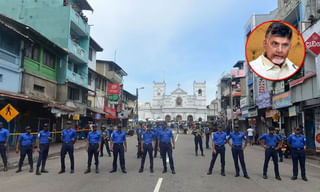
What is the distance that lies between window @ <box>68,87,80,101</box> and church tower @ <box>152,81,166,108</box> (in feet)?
247

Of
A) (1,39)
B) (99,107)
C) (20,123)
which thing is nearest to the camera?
(1,39)

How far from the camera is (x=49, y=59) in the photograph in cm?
2053

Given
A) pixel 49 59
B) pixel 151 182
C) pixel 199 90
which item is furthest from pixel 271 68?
pixel 199 90

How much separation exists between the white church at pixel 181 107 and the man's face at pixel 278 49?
80.2 metres

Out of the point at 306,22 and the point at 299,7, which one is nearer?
the point at 306,22

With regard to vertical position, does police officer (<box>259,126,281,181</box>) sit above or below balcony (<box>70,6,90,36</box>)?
below

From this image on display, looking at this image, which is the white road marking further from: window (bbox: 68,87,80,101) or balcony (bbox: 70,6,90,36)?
balcony (bbox: 70,6,90,36)

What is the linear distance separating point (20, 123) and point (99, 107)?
16875mm

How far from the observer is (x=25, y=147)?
9.05 meters

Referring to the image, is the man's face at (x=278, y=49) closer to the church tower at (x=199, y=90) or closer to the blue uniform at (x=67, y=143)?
the blue uniform at (x=67, y=143)

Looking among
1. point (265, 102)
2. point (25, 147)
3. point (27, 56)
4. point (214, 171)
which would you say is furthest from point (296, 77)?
point (27, 56)

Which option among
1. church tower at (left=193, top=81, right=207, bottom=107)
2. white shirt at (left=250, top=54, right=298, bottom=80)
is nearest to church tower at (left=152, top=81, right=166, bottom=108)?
church tower at (left=193, top=81, right=207, bottom=107)

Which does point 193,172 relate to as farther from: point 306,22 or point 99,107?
point 99,107

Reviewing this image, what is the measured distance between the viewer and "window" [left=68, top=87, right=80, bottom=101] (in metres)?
23.9
